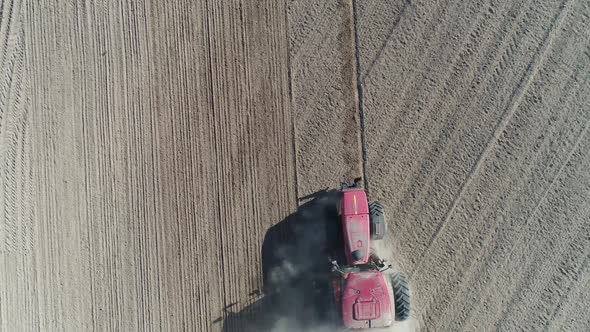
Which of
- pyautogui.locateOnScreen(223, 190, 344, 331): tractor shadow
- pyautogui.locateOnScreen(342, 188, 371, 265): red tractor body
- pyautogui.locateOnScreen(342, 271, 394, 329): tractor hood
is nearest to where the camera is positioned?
pyautogui.locateOnScreen(342, 271, 394, 329): tractor hood

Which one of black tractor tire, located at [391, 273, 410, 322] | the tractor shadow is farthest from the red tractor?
the tractor shadow

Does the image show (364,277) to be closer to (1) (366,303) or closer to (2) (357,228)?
(1) (366,303)

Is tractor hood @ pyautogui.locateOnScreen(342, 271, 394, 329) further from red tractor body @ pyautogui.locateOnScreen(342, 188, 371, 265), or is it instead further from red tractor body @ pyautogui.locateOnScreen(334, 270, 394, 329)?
red tractor body @ pyautogui.locateOnScreen(342, 188, 371, 265)

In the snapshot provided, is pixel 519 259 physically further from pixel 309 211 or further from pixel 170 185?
pixel 170 185

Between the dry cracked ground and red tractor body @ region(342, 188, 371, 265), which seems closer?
red tractor body @ region(342, 188, 371, 265)

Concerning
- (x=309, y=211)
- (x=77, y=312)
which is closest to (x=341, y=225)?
(x=309, y=211)

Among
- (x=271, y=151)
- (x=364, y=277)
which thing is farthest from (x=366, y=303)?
(x=271, y=151)
